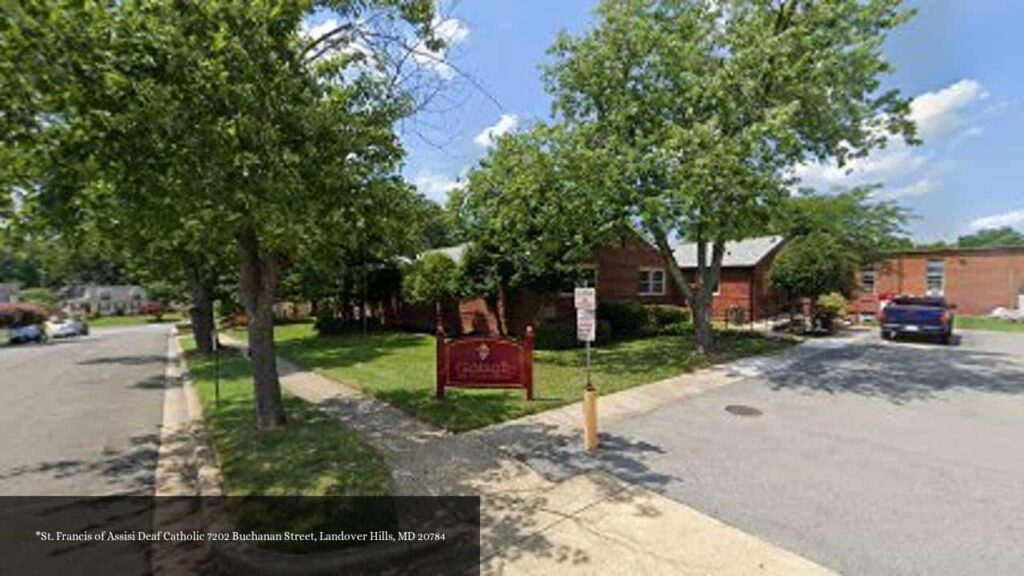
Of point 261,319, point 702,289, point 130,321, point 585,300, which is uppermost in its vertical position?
point 702,289

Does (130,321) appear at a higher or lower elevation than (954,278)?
lower

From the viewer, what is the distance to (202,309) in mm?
19562

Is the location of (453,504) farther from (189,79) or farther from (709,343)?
(709,343)

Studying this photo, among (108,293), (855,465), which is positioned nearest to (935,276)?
(855,465)

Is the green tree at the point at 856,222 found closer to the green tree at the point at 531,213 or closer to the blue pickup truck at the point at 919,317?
the blue pickup truck at the point at 919,317

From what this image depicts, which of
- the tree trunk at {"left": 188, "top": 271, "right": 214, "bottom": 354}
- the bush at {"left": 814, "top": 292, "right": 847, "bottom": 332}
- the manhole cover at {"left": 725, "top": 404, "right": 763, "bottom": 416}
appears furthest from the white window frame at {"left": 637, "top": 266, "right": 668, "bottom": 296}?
the tree trunk at {"left": 188, "top": 271, "right": 214, "bottom": 354}

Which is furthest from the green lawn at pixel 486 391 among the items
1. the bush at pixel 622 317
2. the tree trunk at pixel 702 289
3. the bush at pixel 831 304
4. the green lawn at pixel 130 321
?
the green lawn at pixel 130 321

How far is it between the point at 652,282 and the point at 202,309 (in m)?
18.6

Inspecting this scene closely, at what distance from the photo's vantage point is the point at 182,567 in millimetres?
4465

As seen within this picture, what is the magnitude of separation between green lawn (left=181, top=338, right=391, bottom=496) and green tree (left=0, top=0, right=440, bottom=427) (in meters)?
2.73

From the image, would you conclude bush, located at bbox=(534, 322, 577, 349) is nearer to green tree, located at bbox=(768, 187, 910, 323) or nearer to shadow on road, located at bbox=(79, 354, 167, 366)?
green tree, located at bbox=(768, 187, 910, 323)

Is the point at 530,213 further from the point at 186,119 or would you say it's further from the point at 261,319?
the point at 186,119

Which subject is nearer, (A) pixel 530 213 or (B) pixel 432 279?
(A) pixel 530 213

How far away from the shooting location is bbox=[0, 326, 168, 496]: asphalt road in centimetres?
667
